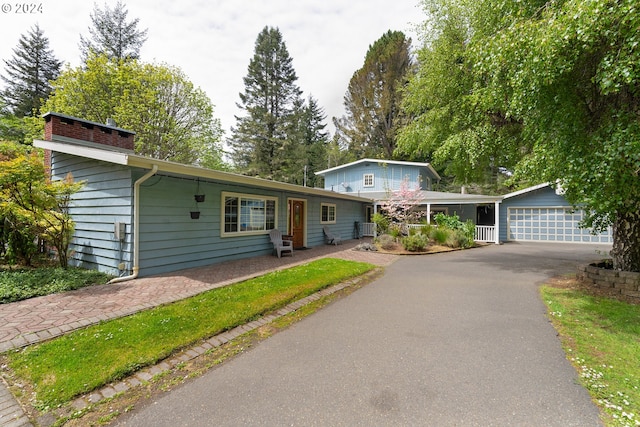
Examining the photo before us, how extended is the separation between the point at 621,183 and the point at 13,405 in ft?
24.4

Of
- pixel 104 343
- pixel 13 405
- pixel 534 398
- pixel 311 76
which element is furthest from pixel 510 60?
pixel 311 76

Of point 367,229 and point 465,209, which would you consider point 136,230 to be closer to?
point 367,229

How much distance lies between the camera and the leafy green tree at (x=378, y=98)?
2720 centimetres

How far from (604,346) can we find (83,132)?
39.0 feet

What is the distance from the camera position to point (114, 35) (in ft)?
69.3

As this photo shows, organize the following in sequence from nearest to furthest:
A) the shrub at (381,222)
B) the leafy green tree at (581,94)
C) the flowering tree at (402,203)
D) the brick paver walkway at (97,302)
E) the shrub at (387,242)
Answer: the brick paver walkway at (97,302) → the leafy green tree at (581,94) → the shrub at (387,242) → the shrub at (381,222) → the flowering tree at (402,203)

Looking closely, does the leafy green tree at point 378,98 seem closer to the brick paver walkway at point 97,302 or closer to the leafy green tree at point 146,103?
the leafy green tree at point 146,103

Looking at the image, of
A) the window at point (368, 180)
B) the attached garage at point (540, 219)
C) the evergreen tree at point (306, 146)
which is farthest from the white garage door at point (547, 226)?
the evergreen tree at point (306, 146)

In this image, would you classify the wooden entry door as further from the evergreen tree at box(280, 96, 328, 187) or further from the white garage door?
the evergreen tree at box(280, 96, 328, 187)

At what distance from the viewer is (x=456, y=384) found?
242cm

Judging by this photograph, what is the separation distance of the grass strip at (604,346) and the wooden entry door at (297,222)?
7602 mm

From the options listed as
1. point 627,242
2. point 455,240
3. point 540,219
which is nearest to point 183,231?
point 627,242

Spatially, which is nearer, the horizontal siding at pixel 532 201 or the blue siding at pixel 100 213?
the blue siding at pixel 100 213

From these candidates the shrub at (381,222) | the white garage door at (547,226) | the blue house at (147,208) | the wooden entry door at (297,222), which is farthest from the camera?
the white garage door at (547,226)
